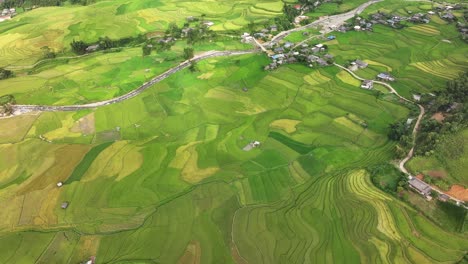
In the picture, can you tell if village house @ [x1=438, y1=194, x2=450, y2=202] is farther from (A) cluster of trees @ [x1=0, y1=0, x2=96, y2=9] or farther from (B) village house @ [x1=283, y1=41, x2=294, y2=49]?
(A) cluster of trees @ [x1=0, y1=0, x2=96, y2=9]

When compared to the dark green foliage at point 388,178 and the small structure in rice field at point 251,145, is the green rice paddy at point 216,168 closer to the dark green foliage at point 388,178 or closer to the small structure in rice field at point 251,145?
the small structure in rice field at point 251,145

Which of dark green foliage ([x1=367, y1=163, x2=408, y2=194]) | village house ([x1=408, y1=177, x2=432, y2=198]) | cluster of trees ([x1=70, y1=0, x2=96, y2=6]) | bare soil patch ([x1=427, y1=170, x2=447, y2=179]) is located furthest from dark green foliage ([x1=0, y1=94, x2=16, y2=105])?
bare soil patch ([x1=427, y1=170, x2=447, y2=179])

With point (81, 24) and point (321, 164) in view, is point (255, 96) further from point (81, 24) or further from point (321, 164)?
point (81, 24)

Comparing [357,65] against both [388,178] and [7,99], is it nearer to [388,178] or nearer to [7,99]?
[388,178]

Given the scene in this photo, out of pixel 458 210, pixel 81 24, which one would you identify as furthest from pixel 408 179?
pixel 81 24

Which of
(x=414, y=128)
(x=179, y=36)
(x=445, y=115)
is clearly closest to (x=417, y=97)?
(x=445, y=115)

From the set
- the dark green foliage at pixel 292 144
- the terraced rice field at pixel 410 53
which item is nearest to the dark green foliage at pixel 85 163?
the dark green foliage at pixel 292 144
